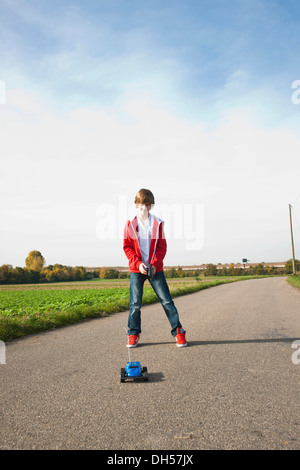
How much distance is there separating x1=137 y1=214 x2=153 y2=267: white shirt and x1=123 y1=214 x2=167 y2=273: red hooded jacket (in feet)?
0.14

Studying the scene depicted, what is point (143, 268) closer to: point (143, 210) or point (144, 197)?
point (143, 210)

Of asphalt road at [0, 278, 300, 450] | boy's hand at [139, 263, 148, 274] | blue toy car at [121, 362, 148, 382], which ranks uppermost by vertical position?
boy's hand at [139, 263, 148, 274]

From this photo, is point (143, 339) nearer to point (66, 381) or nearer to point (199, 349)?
point (199, 349)

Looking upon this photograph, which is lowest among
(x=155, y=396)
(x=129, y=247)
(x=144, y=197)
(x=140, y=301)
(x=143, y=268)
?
(x=155, y=396)

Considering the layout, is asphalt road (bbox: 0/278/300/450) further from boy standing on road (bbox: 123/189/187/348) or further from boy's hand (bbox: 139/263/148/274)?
boy's hand (bbox: 139/263/148/274)

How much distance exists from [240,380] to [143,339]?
93.2 inches

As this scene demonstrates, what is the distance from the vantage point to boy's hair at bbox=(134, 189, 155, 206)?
475cm

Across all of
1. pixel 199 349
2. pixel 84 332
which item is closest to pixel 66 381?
pixel 199 349

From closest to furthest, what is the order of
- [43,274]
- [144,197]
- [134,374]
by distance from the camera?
[134,374] → [144,197] → [43,274]

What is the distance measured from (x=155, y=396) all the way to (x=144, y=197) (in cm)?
264

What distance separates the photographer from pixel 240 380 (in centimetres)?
322

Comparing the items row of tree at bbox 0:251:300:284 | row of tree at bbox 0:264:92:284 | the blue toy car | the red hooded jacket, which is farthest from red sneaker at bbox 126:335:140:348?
row of tree at bbox 0:264:92:284

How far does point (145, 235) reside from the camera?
190 inches

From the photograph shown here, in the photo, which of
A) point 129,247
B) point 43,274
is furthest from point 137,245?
point 43,274
